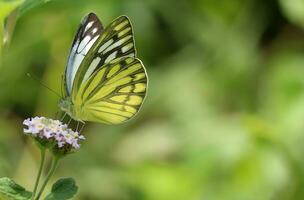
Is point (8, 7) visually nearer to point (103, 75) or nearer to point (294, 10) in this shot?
point (103, 75)

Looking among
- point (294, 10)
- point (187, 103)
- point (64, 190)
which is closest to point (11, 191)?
point (64, 190)

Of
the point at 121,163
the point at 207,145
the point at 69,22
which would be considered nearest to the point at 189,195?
the point at 207,145

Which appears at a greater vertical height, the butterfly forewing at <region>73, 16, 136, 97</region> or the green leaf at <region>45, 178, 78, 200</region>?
the butterfly forewing at <region>73, 16, 136, 97</region>

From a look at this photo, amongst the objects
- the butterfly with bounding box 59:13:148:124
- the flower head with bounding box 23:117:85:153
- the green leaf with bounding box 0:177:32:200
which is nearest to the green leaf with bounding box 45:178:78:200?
the green leaf with bounding box 0:177:32:200

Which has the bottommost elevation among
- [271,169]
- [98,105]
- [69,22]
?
[98,105]

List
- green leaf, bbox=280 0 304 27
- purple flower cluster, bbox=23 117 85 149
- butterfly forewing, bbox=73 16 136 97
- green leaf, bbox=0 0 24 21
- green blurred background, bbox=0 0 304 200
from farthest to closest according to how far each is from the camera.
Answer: green leaf, bbox=280 0 304 27, green blurred background, bbox=0 0 304 200, butterfly forewing, bbox=73 16 136 97, purple flower cluster, bbox=23 117 85 149, green leaf, bbox=0 0 24 21

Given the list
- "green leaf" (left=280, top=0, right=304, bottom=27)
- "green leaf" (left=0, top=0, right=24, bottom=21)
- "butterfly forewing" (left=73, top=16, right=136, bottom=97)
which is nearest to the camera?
"green leaf" (left=0, top=0, right=24, bottom=21)

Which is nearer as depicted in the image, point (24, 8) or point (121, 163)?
point (24, 8)

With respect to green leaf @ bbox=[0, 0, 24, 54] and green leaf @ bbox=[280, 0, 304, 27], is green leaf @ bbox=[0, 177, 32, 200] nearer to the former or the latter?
green leaf @ bbox=[0, 0, 24, 54]

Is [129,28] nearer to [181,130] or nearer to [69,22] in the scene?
[69,22]
